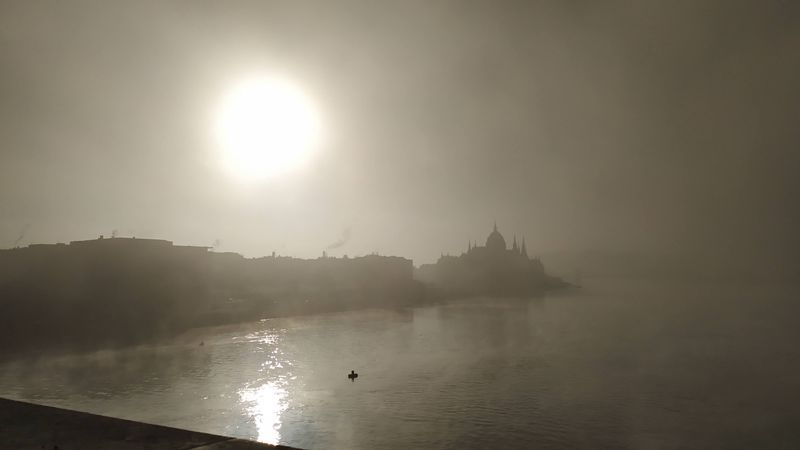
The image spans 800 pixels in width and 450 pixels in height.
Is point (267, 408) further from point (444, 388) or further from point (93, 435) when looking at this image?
point (93, 435)

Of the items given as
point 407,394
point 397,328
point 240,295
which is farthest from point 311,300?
point 407,394

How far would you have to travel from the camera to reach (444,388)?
3525 cm

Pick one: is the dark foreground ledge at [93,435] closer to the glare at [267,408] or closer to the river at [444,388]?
the glare at [267,408]

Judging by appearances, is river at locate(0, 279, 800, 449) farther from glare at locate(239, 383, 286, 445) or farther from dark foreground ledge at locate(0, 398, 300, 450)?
dark foreground ledge at locate(0, 398, 300, 450)

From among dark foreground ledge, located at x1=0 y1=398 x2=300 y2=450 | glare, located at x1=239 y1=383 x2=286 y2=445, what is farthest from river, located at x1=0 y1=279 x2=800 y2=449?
dark foreground ledge, located at x1=0 y1=398 x2=300 y2=450

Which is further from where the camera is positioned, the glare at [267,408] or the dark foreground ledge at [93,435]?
the glare at [267,408]

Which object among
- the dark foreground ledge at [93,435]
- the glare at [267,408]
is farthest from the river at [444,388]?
the dark foreground ledge at [93,435]

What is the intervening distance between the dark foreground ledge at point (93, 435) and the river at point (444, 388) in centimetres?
1904

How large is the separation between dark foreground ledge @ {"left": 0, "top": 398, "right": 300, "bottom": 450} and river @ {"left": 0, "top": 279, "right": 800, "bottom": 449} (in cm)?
1904

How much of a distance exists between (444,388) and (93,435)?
32.1 meters

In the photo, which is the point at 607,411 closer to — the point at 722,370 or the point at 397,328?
the point at 722,370

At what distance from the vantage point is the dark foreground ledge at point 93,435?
5090 mm

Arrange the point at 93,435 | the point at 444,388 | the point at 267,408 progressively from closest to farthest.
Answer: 1. the point at 93,435
2. the point at 267,408
3. the point at 444,388

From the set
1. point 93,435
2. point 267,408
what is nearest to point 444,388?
point 267,408
